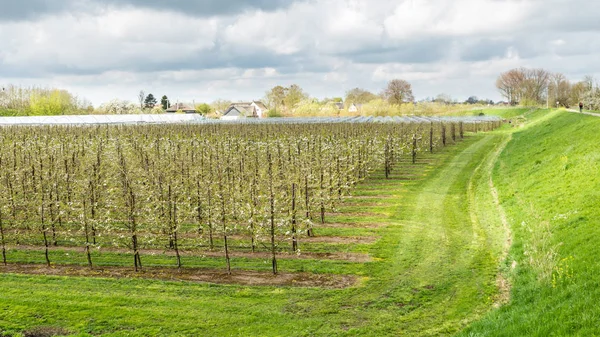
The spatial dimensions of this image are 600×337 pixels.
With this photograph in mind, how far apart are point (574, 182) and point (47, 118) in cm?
10964

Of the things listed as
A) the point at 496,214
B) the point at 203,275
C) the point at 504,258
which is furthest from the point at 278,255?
the point at 496,214

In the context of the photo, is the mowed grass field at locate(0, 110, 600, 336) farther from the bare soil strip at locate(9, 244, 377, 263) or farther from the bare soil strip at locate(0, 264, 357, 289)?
the bare soil strip at locate(0, 264, 357, 289)

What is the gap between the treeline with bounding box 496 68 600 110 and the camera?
152 meters

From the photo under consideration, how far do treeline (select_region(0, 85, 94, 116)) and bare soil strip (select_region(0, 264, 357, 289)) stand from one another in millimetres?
124055

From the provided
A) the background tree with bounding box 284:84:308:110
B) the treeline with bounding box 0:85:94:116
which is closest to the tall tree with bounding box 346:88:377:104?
the background tree with bounding box 284:84:308:110

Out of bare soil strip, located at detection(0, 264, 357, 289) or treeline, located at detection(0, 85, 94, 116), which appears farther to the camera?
treeline, located at detection(0, 85, 94, 116)

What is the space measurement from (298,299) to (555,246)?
1009cm

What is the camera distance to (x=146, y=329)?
17.5 metres

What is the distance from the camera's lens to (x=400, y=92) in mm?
165750

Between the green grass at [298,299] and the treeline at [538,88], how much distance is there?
411 ft

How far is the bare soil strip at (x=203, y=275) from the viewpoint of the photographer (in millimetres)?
21938

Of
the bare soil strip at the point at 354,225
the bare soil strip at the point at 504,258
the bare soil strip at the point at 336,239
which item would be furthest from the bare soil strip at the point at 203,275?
the bare soil strip at the point at 354,225

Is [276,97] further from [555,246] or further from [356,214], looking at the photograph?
[555,246]

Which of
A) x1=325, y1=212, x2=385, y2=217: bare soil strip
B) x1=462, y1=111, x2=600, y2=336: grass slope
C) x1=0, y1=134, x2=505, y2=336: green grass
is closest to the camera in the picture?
x1=462, y1=111, x2=600, y2=336: grass slope
